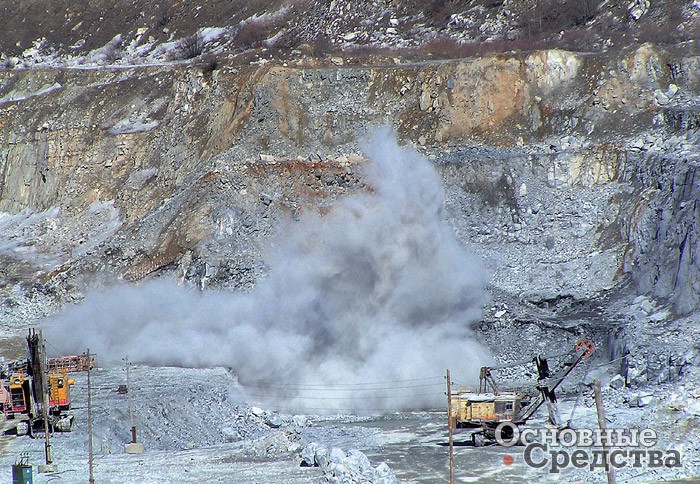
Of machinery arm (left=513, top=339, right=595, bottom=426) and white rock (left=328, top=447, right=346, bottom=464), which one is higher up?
machinery arm (left=513, top=339, right=595, bottom=426)

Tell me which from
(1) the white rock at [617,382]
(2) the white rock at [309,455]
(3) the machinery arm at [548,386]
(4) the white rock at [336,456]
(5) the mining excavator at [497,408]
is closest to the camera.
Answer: (4) the white rock at [336,456]

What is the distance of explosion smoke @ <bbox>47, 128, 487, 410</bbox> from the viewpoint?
60062mm

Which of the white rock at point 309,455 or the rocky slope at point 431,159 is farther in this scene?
the rocky slope at point 431,159

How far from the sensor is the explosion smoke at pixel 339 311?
197ft

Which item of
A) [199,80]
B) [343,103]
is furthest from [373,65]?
[199,80]

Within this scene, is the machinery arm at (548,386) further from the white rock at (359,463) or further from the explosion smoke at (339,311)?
the white rock at (359,463)

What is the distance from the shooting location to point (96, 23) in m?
107

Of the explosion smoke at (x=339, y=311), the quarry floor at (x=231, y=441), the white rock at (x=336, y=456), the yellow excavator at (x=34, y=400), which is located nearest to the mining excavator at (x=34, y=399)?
the yellow excavator at (x=34, y=400)

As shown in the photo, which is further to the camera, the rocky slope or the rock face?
the rock face

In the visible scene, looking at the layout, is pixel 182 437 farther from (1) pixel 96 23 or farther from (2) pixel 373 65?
(1) pixel 96 23

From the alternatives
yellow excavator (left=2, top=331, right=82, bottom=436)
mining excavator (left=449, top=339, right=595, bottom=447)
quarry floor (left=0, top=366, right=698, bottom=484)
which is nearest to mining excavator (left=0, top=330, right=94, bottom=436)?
yellow excavator (left=2, top=331, right=82, bottom=436)

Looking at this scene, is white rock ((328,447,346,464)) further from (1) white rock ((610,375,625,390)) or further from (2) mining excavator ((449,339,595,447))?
(1) white rock ((610,375,625,390))

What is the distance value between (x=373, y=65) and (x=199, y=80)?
11.1 m

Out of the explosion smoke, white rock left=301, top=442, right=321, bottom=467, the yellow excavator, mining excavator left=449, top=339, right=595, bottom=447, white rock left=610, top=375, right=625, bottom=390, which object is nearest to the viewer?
white rock left=301, top=442, right=321, bottom=467
